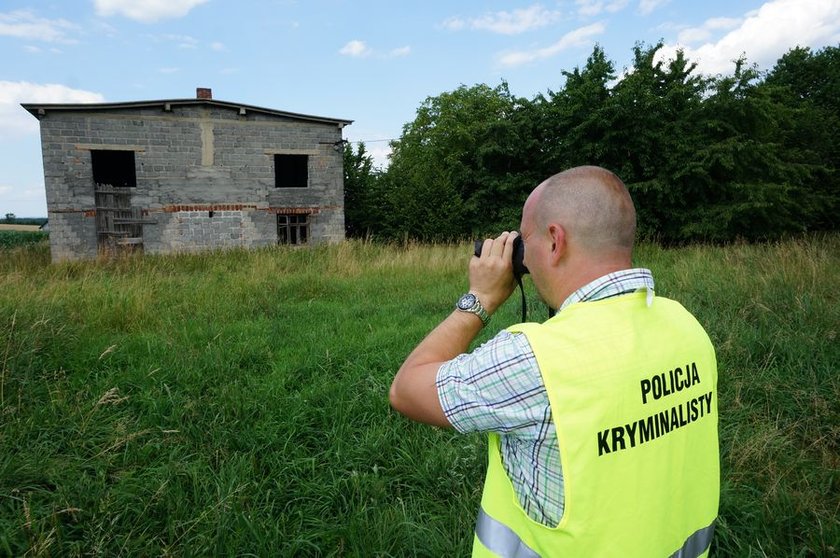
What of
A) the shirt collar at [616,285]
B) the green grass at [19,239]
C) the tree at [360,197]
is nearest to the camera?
the shirt collar at [616,285]

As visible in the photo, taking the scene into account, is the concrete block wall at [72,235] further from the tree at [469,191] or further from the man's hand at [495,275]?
the man's hand at [495,275]

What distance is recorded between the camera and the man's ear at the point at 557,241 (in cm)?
116

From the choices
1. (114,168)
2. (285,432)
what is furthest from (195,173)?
(285,432)

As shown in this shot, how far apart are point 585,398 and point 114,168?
21.4 meters

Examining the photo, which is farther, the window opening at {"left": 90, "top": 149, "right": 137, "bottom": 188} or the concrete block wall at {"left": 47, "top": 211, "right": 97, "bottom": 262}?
the window opening at {"left": 90, "top": 149, "right": 137, "bottom": 188}

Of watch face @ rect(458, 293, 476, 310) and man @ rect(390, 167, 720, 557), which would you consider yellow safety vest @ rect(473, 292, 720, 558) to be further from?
watch face @ rect(458, 293, 476, 310)

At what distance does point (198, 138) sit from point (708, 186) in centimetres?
1667

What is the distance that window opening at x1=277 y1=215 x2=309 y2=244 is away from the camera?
16.4 metres

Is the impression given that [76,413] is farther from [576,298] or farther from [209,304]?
[576,298]

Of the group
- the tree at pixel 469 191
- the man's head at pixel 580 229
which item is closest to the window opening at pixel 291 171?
the tree at pixel 469 191

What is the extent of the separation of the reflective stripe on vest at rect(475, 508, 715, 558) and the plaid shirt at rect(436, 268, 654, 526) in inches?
3.6

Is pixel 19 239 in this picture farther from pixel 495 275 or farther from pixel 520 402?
pixel 520 402

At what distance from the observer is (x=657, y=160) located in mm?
15906

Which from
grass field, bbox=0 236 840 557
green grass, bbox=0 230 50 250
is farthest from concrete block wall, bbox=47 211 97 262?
Result: green grass, bbox=0 230 50 250
